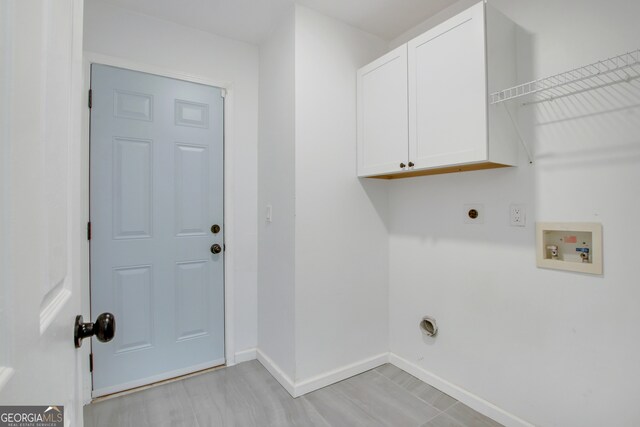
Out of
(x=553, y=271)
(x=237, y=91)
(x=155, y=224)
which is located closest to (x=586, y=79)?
(x=553, y=271)

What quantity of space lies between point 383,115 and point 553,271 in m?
1.32

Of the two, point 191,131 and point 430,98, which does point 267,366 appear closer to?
point 191,131

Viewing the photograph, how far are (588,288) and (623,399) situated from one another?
1.55 feet

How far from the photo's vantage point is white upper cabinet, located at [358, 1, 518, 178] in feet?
4.93

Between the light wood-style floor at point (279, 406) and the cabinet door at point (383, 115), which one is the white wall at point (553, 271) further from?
the cabinet door at point (383, 115)

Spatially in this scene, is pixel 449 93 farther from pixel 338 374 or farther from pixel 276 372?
pixel 276 372

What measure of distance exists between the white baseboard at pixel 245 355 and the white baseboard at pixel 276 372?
→ 0.04 metres

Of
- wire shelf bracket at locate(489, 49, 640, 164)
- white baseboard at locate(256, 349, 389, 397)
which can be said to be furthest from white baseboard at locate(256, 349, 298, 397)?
wire shelf bracket at locate(489, 49, 640, 164)

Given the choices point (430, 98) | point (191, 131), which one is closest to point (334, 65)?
point (430, 98)

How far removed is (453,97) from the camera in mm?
1615

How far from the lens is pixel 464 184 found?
1915 millimetres

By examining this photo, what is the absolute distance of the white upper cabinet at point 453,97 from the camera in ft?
4.93

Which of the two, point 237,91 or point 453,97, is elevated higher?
point 237,91

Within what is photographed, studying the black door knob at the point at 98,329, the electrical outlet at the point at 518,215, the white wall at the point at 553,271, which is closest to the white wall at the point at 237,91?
the white wall at the point at 553,271
